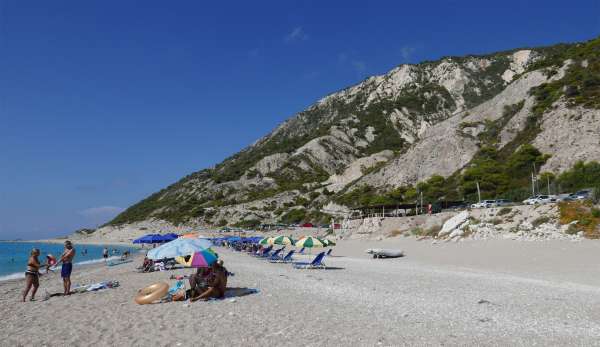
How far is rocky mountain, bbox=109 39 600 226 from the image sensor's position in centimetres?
5078

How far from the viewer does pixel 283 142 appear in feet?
439

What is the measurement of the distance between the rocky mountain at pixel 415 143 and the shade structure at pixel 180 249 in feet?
132

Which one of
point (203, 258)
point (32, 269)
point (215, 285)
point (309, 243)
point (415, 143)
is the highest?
point (415, 143)

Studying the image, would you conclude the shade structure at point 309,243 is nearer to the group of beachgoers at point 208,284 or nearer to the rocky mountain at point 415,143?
the group of beachgoers at point 208,284

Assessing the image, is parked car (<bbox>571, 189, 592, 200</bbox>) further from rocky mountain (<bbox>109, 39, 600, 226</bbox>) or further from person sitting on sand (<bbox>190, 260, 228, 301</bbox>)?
person sitting on sand (<bbox>190, 260, 228, 301</bbox>)

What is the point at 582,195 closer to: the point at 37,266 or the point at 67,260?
the point at 67,260

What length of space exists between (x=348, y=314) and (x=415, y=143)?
218 ft

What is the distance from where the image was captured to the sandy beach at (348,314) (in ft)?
24.2

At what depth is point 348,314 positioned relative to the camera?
9352mm

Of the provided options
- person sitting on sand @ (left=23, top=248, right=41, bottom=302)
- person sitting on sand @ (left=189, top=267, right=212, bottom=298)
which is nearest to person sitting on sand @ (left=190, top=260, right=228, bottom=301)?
person sitting on sand @ (left=189, top=267, right=212, bottom=298)

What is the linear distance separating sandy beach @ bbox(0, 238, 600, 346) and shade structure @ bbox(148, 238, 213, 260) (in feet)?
4.83

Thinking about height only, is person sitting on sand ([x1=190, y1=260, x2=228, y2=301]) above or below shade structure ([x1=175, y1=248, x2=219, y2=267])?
below

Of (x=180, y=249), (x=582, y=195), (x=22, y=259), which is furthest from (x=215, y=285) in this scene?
(x=22, y=259)

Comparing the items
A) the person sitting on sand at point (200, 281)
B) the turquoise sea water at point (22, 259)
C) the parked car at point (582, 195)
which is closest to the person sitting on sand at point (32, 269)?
the person sitting on sand at point (200, 281)
